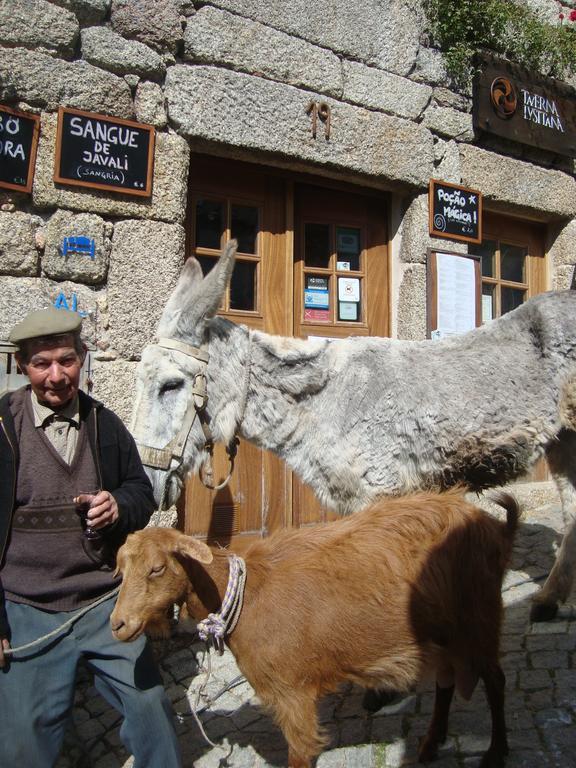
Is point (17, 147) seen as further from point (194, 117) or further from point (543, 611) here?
point (543, 611)

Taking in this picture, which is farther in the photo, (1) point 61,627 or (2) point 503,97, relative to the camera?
(2) point 503,97

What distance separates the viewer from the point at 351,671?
242 cm

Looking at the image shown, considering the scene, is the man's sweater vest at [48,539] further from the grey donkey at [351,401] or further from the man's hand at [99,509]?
the grey donkey at [351,401]

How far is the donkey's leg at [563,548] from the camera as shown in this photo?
3.90 meters

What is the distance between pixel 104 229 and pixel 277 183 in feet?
5.45

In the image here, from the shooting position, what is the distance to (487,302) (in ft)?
20.3

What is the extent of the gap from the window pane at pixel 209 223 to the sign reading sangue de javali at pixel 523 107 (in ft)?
8.45

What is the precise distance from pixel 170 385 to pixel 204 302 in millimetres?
430

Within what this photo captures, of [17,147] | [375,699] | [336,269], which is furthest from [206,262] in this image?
[375,699]

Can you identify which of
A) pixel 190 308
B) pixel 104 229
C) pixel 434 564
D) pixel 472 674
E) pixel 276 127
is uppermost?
pixel 276 127

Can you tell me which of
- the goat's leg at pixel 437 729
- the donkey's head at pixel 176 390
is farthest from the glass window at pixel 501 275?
the goat's leg at pixel 437 729

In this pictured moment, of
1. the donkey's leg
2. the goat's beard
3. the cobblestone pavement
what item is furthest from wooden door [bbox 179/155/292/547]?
the goat's beard

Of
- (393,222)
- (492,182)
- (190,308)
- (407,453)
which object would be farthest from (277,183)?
(407,453)

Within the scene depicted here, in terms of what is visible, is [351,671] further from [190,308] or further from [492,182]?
[492,182]
